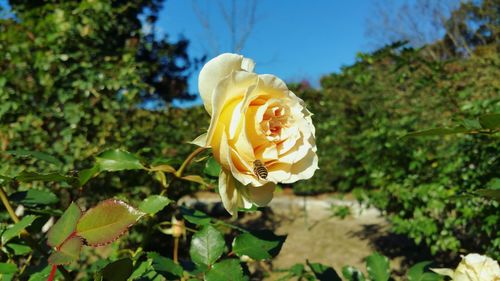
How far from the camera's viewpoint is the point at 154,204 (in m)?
0.73

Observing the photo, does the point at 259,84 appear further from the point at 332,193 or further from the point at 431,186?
the point at 332,193

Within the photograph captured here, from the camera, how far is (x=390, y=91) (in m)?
5.49

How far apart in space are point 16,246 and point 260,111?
1.98 feet

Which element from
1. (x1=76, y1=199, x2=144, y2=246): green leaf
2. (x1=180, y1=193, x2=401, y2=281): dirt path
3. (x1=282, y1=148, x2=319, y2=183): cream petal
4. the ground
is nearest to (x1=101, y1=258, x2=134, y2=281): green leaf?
(x1=76, y1=199, x2=144, y2=246): green leaf

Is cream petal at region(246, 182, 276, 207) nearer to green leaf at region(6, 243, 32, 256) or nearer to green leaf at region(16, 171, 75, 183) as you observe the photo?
green leaf at region(16, 171, 75, 183)

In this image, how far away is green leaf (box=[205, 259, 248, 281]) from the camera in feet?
2.27

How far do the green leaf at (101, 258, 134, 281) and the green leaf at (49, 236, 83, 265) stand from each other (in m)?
0.06

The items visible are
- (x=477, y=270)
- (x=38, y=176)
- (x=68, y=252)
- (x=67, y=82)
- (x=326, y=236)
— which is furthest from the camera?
(x=326, y=236)

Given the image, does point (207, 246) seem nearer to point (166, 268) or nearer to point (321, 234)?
point (166, 268)

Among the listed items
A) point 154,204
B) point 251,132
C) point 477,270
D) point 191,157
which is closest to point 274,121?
point 251,132

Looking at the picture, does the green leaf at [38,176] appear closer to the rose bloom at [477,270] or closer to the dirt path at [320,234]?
the rose bloom at [477,270]

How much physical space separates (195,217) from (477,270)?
1.79ft

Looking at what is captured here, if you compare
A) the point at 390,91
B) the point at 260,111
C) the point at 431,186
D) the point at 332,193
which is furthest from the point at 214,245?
the point at 332,193

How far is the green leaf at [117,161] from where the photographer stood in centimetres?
78
